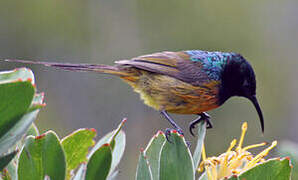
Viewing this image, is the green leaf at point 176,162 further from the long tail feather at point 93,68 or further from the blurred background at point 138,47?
the blurred background at point 138,47

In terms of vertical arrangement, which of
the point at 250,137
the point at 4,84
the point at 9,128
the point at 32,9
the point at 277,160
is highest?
the point at 32,9

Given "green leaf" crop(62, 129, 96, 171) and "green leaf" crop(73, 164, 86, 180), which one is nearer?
"green leaf" crop(73, 164, 86, 180)

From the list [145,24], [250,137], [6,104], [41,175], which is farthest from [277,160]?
[145,24]

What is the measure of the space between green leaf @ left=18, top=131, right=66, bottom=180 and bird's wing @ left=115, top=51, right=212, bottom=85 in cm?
251

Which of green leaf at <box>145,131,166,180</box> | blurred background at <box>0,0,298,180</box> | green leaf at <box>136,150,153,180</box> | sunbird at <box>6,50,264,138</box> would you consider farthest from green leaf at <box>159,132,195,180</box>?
blurred background at <box>0,0,298,180</box>

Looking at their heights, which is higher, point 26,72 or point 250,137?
point 26,72

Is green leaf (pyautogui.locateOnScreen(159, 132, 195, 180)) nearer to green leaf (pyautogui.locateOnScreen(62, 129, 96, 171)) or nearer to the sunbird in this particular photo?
green leaf (pyautogui.locateOnScreen(62, 129, 96, 171))

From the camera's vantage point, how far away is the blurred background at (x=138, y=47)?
12.7 metres

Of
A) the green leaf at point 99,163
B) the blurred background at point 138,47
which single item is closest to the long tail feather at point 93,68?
the green leaf at point 99,163

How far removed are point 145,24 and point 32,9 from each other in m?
3.60

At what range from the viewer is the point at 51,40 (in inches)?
545

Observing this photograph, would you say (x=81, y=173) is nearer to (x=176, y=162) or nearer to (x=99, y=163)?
(x=99, y=163)

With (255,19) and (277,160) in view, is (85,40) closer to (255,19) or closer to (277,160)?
(255,19)

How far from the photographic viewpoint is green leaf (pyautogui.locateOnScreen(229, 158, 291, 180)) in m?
1.40
